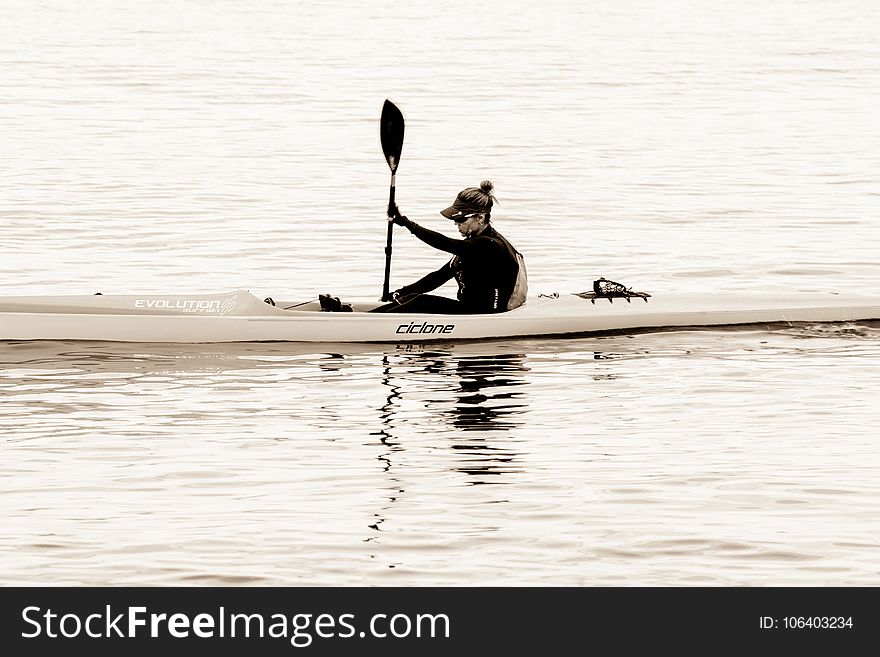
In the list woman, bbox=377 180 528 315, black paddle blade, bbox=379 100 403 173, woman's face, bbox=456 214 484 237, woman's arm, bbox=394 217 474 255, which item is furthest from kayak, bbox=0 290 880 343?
black paddle blade, bbox=379 100 403 173

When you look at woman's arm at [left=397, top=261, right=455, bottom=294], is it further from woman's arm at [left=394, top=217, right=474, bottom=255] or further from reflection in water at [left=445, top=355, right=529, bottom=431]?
reflection in water at [left=445, top=355, right=529, bottom=431]

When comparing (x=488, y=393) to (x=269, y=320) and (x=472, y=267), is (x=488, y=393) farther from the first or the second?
(x=269, y=320)

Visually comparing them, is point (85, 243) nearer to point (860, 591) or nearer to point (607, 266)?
point (607, 266)

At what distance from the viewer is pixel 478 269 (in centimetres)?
1308

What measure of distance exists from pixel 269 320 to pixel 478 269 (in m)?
1.74

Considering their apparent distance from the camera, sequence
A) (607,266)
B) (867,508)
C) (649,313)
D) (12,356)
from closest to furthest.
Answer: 1. (867,508)
2. (12,356)
3. (649,313)
4. (607,266)

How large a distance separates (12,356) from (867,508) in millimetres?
6923

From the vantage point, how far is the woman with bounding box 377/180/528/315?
12750 mm

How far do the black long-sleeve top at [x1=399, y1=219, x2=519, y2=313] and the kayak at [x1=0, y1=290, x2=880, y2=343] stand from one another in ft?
0.48

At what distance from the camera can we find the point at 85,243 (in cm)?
1952

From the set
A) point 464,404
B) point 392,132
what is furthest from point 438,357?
point 392,132

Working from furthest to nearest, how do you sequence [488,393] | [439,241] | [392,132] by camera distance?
[392,132] < [439,241] < [488,393]

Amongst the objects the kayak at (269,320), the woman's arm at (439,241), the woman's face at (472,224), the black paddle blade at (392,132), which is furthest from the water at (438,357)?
the black paddle blade at (392,132)

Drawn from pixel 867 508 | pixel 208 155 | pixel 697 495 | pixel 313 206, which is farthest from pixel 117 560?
pixel 208 155
